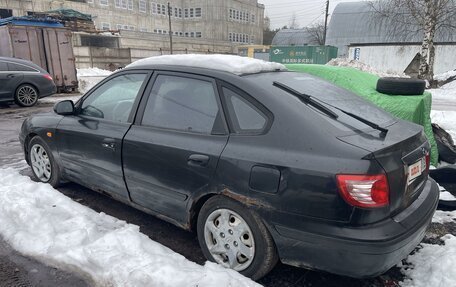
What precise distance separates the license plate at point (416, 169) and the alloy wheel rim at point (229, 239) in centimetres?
117

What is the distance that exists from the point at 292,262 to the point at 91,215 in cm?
216

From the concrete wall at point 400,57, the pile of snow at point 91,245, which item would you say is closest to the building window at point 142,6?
the concrete wall at point 400,57

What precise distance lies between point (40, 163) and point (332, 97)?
3.66 metres

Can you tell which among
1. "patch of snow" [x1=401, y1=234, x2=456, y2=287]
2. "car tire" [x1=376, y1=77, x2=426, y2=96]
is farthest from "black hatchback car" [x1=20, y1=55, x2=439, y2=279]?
"car tire" [x1=376, y1=77, x2=426, y2=96]

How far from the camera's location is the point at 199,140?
108 inches

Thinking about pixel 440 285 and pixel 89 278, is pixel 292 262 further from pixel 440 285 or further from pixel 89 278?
pixel 89 278

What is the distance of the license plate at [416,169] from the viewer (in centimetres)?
242

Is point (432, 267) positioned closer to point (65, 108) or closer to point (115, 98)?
point (115, 98)

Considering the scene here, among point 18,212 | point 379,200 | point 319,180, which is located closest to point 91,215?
point 18,212

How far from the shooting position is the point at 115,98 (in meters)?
3.67

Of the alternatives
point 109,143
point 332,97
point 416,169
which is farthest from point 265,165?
point 109,143

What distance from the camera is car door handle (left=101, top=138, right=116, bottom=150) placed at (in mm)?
3324

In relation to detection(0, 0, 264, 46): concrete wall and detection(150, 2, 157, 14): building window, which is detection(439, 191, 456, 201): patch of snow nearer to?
detection(0, 0, 264, 46): concrete wall

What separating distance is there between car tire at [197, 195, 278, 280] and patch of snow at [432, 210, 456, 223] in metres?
2.20
